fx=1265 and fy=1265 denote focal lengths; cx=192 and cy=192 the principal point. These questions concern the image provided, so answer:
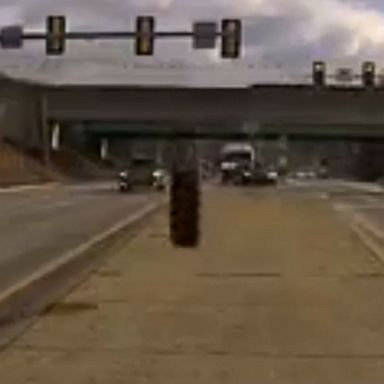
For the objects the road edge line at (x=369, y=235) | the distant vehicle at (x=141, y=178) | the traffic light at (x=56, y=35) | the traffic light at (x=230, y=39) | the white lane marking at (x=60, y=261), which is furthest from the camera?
the distant vehicle at (x=141, y=178)

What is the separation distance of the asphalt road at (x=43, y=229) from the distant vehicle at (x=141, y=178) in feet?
61.6

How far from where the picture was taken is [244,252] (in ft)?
71.7

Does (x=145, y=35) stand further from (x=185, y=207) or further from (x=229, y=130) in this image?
(x=229, y=130)

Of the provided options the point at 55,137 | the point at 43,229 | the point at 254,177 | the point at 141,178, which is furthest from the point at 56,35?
the point at 55,137

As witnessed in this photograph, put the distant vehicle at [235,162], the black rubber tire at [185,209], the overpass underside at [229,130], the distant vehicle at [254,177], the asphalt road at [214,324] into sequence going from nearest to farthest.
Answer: the asphalt road at [214,324] < the black rubber tire at [185,209] < the distant vehicle at [254,177] < the distant vehicle at [235,162] < the overpass underside at [229,130]

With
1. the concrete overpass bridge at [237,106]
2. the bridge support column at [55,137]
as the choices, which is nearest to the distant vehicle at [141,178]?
the concrete overpass bridge at [237,106]

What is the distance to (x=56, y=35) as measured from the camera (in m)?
44.7

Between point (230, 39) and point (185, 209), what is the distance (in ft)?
75.1

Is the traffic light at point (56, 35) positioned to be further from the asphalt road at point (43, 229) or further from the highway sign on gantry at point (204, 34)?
the asphalt road at point (43, 229)

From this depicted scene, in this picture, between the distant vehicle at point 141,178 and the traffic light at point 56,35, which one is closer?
the traffic light at point 56,35

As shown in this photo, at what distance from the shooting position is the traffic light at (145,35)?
45.3 metres

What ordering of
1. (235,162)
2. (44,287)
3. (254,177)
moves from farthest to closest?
(235,162) → (254,177) → (44,287)

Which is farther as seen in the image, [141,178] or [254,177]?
[254,177]

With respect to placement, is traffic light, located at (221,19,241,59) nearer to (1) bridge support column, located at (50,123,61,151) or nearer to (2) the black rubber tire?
(2) the black rubber tire
